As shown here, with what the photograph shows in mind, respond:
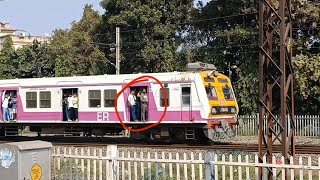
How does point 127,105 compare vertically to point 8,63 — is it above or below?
below

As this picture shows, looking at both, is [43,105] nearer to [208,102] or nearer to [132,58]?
[208,102]

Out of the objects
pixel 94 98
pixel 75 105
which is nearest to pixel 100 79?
pixel 94 98

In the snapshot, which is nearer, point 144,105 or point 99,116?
point 144,105

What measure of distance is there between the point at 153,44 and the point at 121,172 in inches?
1120

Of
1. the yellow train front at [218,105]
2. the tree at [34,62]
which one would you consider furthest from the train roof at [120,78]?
the tree at [34,62]

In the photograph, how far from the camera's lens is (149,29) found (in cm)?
3909

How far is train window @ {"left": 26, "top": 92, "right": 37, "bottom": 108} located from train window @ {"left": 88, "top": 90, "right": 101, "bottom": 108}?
3.00 m

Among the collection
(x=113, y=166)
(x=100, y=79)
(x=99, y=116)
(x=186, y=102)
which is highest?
(x=100, y=79)

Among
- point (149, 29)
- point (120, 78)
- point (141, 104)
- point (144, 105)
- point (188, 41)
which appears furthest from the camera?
point (188, 41)

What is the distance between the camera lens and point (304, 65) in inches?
1185

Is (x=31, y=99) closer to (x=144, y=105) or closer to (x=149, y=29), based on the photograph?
(x=144, y=105)

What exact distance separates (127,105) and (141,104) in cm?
60

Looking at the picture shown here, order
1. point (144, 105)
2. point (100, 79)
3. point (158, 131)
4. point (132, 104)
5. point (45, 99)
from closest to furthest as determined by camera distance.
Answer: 1. point (158, 131)
2. point (144, 105)
3. point (132, 104)
4. point (100, 79)
5. point (45, 99)

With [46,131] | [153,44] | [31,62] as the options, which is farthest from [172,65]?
[31,62]
